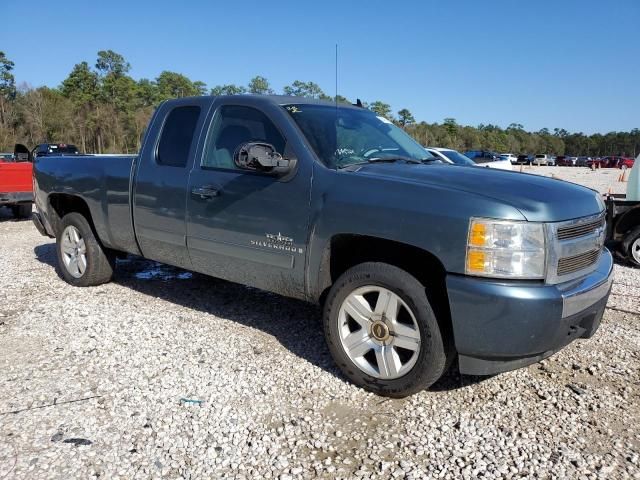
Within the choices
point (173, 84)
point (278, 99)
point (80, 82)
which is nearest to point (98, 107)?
point (80, 82)

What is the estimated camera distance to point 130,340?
4.18 metres

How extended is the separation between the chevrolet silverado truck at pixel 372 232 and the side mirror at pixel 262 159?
1 cm

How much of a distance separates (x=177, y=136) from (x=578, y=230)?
3266mm

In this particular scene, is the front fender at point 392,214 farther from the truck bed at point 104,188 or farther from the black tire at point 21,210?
the black tire at point 21,210

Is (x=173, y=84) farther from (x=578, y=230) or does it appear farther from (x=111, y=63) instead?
(x=578, y=230)

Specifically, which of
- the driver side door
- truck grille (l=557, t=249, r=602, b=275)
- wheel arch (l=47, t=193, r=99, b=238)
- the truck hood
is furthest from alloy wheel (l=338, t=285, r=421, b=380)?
wheel arch (l=47, t=193, r=99, b=238)

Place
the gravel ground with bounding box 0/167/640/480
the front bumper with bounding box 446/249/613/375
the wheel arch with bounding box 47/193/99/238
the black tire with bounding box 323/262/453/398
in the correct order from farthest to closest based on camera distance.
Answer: the wheel arch with bounding box 47/193/99/238 → the black tire with bounding box 323/262/453/398 → the front bumper with bounding box 446/249/613/375 → the gravel ground with bounding box 0/167/640/480

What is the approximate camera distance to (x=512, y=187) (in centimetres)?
308

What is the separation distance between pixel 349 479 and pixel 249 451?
0.55 meters

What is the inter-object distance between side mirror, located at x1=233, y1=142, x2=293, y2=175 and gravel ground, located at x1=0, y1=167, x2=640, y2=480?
1407 millimetres

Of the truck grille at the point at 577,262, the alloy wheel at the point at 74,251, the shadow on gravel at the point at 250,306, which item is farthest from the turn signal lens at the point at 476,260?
the alloy wheel at the point at 74,251

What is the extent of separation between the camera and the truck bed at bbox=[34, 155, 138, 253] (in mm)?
4898

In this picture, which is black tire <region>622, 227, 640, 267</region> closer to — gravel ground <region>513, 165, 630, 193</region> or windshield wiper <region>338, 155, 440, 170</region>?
windshield wiper <region>338, 155, 440, 170</region>

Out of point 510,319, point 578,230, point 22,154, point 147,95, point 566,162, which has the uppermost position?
point 147,95
